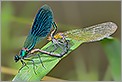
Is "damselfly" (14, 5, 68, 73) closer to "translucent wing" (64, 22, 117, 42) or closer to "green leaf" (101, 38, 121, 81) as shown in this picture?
"translucent wing" (64, 22, 117, 42)

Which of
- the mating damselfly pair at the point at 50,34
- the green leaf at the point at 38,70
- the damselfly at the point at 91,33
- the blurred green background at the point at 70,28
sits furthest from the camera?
the blurred green background at the point at 70,28

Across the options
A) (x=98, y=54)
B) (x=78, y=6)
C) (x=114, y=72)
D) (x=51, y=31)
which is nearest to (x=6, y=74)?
(x=51, y=31)

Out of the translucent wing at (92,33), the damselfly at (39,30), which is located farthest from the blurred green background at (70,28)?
the damselfly at (39,30)

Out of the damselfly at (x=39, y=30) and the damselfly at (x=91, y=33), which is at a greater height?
the damselfly at (x=39, y=30)

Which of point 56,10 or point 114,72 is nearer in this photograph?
point 114,72

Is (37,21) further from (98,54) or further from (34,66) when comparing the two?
(98,54)

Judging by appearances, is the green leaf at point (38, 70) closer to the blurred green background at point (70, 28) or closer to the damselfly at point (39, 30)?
the damselfly at point (39, 30)

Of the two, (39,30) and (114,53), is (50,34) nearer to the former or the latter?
(39,30)
